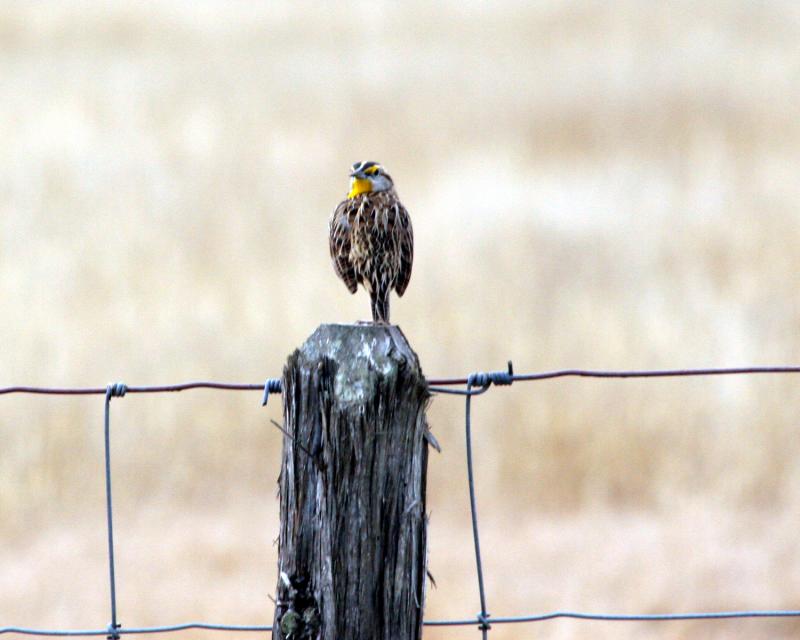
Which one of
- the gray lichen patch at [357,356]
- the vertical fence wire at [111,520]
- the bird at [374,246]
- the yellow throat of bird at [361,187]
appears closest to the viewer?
the gray lichen patch at [357,356]

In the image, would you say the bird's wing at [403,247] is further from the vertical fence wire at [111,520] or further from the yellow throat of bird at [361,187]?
the vertical fence wire at [111,520]

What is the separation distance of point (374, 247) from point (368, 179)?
50 centimetres

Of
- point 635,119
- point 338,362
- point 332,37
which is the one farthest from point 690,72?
point 338,362

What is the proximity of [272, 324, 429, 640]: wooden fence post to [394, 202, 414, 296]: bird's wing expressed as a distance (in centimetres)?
187

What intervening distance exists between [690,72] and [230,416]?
656 centimetres

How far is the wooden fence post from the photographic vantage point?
75.9 inches

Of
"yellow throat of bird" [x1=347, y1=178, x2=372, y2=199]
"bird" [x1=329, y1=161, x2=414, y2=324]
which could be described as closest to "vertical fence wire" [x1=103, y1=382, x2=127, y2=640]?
"bird" [x1=329, y1=161, x2=414, y2=324]

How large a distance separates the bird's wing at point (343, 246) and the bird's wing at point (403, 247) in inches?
5.5

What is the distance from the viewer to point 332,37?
39.8ft

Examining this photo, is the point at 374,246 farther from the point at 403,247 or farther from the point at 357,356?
the point at 357,356

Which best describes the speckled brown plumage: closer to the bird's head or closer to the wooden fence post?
the bird's head

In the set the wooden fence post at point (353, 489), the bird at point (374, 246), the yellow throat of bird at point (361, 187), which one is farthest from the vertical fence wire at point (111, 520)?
the yellow throat of bird at point (361, 187)

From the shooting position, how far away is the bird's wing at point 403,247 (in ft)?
12.6

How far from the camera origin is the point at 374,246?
379 cm
